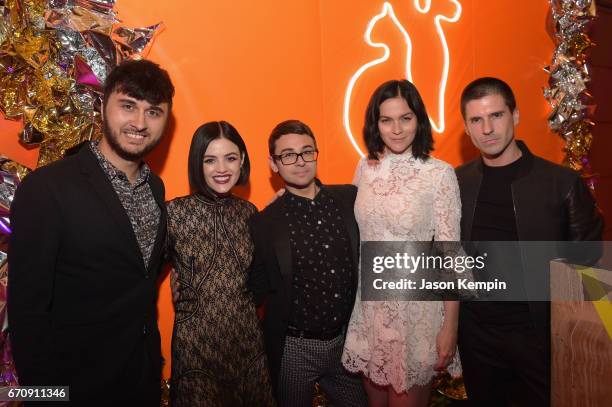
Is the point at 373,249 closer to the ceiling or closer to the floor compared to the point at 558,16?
closer to the floor

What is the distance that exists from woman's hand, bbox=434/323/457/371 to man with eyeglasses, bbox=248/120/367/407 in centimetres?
43

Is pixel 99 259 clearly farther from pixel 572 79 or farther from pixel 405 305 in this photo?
pixel 572 79

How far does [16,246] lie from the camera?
1.46 meters

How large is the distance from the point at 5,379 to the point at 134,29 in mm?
1719

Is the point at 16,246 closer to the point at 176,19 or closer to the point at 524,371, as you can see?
the point at 176,19

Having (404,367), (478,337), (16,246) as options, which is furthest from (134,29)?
(478,337)

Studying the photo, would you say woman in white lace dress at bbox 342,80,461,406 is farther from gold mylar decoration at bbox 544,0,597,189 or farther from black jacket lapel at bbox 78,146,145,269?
gold mylar decoration at bbox 544,0,597,189

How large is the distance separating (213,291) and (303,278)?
41 cm

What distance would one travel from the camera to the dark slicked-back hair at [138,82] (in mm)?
1702

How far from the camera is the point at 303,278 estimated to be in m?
1.92

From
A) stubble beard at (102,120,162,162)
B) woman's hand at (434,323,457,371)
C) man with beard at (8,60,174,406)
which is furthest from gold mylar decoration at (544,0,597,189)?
stubble beard at (102,120,162,162)

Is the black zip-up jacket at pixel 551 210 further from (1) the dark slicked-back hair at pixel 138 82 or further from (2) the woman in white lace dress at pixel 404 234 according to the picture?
(1) the dark slicked-back hair at pixel 138 82

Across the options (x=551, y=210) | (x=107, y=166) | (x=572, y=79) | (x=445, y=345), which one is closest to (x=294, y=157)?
(x=107, y=166)

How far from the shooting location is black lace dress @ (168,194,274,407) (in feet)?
5.92
